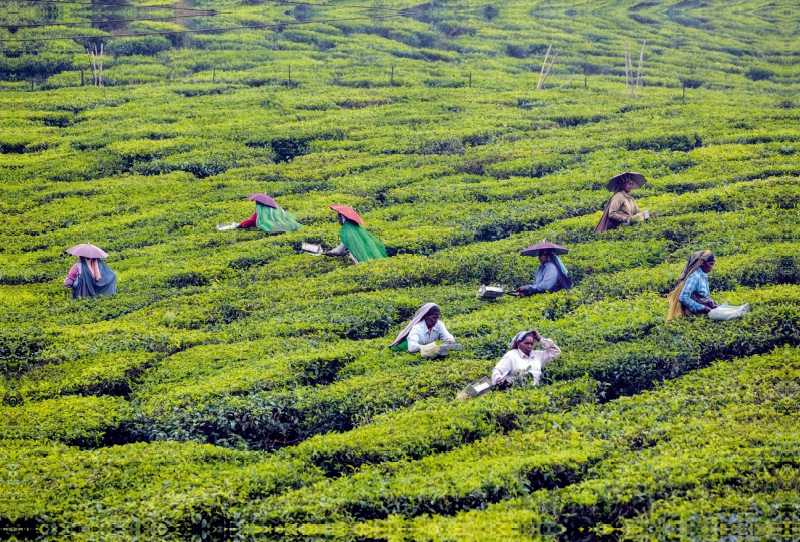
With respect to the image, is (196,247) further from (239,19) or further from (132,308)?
(239,19)

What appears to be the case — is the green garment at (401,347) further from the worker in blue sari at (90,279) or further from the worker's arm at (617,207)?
the worker's arm at (617,207)

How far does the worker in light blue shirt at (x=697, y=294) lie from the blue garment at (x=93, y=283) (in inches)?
498

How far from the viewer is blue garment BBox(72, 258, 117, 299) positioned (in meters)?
19.7

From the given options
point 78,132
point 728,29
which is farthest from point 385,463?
point 728,29

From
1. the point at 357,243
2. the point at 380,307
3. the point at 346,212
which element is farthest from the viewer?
the point at 357,243

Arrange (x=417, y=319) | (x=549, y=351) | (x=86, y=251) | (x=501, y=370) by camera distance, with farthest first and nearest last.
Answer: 1. (x=86, y=251)
2. (x=417, y=319)
3. (x=549, y=351)
4. (x=501, y=370)

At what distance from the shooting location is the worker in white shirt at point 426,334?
589 inches

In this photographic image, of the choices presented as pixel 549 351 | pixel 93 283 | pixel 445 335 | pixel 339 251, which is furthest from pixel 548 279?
pixel 93 283

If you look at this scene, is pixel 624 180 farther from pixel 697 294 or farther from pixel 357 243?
pixel 357 243

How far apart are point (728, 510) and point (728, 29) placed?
57.3 metres

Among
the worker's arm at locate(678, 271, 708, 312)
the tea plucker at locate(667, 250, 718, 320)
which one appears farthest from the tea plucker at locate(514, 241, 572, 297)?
the worker's arm at locate(678, 271, 708, 312)

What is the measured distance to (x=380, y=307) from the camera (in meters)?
17.9

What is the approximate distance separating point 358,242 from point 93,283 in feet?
20.6

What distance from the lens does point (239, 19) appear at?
51125 millimetres
